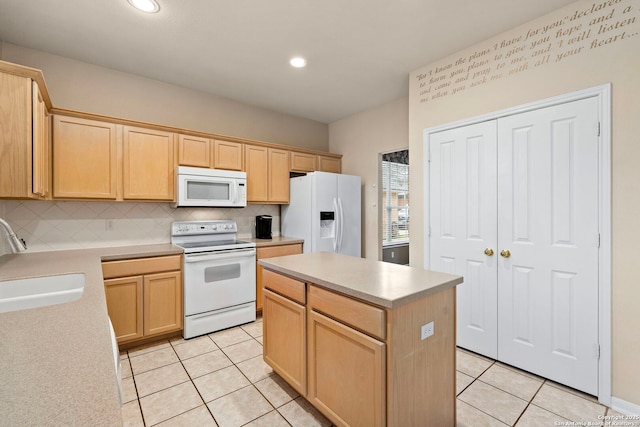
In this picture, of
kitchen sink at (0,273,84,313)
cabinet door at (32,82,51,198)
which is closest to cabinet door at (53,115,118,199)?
cabinet door at (32,82,51,198)

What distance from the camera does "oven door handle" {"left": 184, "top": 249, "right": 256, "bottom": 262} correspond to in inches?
116

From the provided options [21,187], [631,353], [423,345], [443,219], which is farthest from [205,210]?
[631,353]

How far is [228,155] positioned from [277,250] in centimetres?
130

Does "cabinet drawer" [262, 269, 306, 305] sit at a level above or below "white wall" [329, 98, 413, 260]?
below

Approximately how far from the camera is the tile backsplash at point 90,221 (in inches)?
106

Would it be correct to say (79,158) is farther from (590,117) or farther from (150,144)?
(590,117)

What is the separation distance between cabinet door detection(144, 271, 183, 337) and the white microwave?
2.58 ft

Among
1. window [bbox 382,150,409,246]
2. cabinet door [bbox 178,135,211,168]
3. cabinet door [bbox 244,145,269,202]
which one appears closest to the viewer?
cabinet door [bbox 178,135,211,168]

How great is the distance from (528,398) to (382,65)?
305 centimetres

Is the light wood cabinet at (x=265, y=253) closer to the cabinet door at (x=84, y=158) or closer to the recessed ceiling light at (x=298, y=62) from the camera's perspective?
the cabinet door at (x=84, y=158)

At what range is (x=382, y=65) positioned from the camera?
3010mm

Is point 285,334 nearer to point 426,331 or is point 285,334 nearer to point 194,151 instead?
point 426,331

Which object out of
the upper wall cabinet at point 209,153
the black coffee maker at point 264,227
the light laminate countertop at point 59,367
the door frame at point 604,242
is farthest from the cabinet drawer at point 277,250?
the door frame at point 604,242

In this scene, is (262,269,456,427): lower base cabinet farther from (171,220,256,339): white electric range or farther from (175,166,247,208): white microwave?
(175,166,247,208): white microwave
